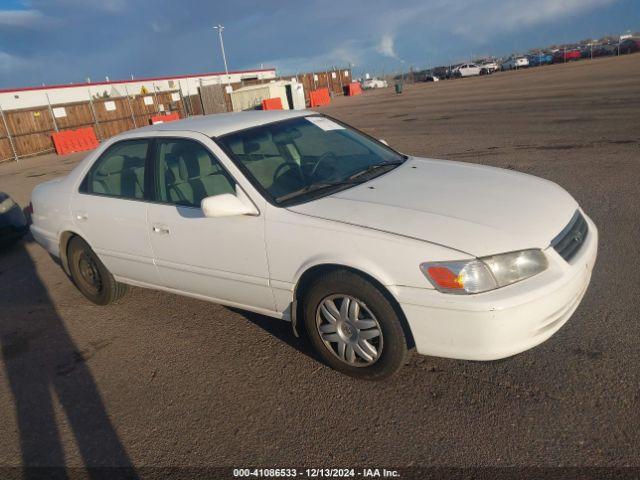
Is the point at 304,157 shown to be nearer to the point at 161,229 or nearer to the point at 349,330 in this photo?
the point at 161,229

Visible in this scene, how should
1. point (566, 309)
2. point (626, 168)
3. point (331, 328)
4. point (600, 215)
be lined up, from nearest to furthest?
point (566, 309) → point (331, 328) → point (600, 215) → point (626, 168)

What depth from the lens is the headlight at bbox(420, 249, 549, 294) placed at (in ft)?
8.32

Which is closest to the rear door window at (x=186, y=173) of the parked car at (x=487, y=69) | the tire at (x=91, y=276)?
the tire at (x=91, y=276)

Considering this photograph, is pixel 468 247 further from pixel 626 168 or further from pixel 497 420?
pixel 626 168

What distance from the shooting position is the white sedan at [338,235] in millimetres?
2582

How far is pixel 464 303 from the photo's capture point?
252 centimetres

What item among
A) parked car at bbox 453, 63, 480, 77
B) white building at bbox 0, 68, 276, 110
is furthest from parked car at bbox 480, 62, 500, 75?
white building at bbox 0, 68, 276, 110

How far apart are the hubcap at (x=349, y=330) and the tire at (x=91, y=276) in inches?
94.5

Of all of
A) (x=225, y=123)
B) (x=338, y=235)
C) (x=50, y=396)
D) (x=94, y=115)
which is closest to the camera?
(x=338, y=235)

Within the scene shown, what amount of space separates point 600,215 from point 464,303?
145 inches

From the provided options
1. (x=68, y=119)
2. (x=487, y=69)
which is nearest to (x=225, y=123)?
(x=68, y=119)

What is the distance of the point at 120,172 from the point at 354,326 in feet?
8.28

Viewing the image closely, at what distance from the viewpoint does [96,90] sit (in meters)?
40.0

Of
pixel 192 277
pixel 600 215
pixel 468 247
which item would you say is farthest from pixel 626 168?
pixel 192 277
